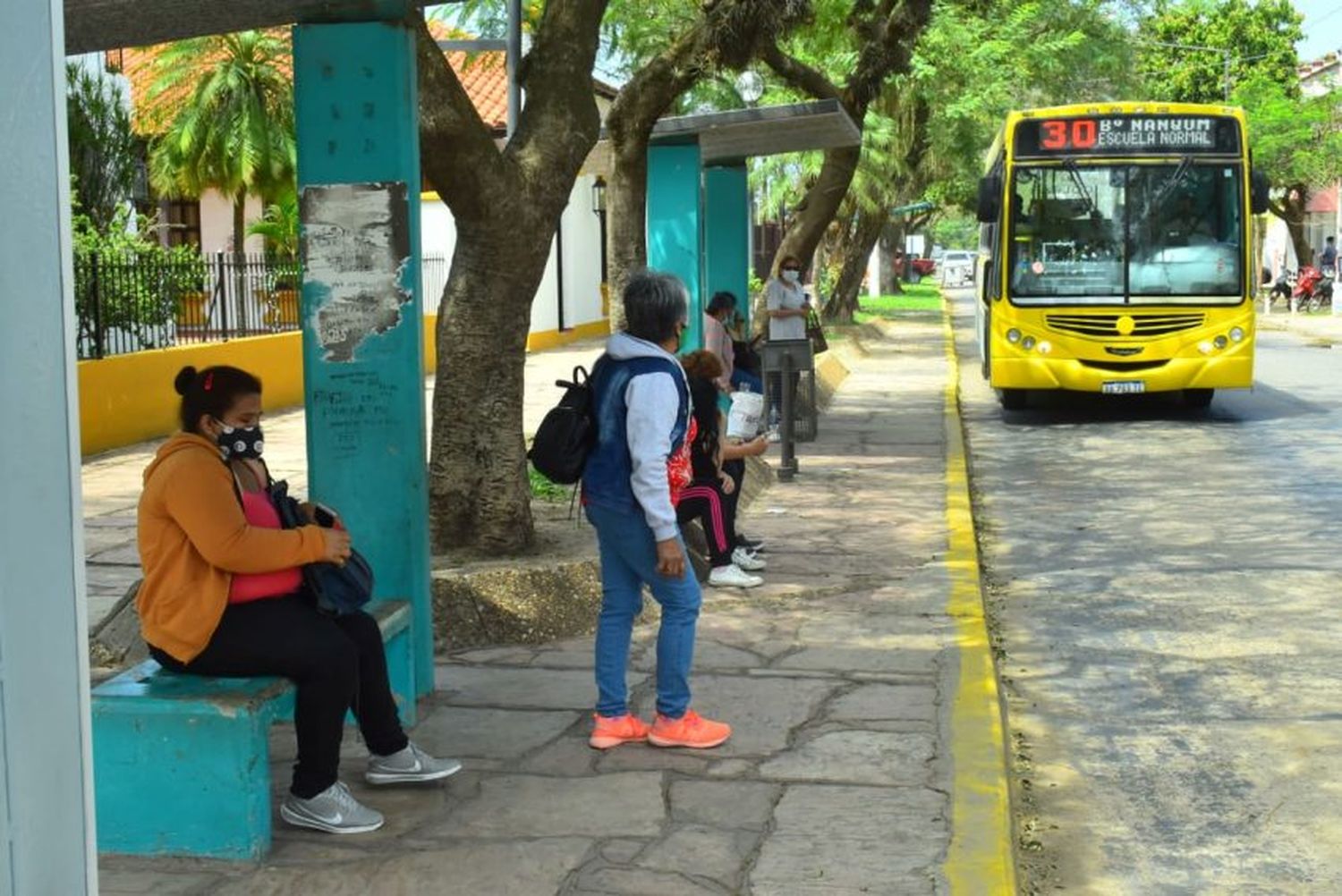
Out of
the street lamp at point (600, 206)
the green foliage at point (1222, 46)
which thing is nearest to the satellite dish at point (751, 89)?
the street lamp at point (600, 206)

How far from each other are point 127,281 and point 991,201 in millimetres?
8251

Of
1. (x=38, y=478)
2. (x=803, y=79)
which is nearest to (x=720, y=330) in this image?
(x=803, y=79)

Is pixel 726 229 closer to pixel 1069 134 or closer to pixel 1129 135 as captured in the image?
pixel 1069 134

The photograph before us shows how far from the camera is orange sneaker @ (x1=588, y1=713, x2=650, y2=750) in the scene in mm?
5945

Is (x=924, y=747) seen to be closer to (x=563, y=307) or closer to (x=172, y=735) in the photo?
(x=172, y=735)

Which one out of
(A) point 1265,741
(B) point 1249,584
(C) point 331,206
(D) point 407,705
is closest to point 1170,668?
(A) point 1265,741

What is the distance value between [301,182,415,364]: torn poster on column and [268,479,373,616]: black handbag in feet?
3.99

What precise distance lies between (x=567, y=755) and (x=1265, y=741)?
2.51 m

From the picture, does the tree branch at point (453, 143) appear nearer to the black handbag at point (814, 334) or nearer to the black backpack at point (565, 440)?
the black backpack at point (565, 440)

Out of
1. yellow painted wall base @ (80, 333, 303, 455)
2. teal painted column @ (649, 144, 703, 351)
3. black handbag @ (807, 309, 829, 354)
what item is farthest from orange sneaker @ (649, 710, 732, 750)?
black handbag @ (807, 309, 829, 354)

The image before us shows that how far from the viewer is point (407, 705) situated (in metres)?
6.13

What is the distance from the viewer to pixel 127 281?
15.5 m

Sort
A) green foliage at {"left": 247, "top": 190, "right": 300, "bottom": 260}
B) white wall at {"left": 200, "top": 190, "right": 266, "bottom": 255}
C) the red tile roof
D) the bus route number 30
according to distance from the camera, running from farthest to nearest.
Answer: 1. white wall at {"left": 200, "top": 190, "right": 266, "bottom": 255}
2. the red tile roof
3. green foliage at {"left": 247, "top": 190, "right": 300, "bottom": 260}
4. the bus route number 30

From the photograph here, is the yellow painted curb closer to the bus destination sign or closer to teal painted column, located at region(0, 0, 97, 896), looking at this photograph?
teal painted column, located at region(0, 0, 97, 896)
